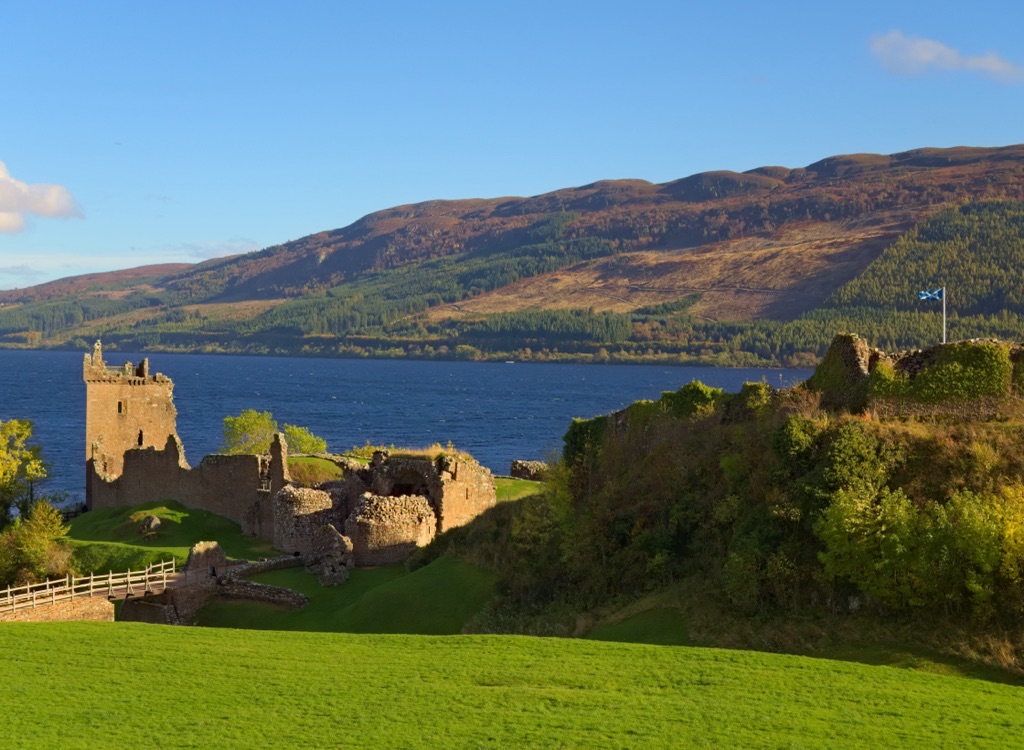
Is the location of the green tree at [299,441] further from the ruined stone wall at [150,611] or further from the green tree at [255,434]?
the ruined stone wall at [150,611]

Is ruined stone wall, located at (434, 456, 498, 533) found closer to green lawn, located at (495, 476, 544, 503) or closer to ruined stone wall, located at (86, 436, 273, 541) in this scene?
green lawn, located at (495, 476, 544, 503)

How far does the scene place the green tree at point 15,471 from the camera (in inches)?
2830

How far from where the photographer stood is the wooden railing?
1641 inches

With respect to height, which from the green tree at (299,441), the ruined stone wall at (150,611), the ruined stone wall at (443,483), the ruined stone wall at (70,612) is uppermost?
the ruined stone wall at (443,483)

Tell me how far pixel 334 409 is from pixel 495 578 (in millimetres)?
156911

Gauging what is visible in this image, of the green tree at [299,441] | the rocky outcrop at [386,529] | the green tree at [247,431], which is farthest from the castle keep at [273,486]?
the green tree at [299,441]

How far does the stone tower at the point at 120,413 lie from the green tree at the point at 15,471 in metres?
4.26

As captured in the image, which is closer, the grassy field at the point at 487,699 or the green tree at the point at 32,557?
the grassy field at the point at 487,699

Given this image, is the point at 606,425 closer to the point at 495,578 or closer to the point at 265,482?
the point at 495,578

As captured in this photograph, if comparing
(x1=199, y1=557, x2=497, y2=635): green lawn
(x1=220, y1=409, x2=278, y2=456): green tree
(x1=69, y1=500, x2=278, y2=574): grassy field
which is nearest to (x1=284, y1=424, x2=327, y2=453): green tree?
(x1=220, y1=409, x2=278, y2=456): green tree

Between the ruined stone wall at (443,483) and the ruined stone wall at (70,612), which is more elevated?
the ruined stone wall at (443,483)

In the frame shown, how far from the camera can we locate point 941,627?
1058 inches

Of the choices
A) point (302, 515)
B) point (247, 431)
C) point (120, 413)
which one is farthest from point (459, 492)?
point (247, 431)

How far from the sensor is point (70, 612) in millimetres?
41594
